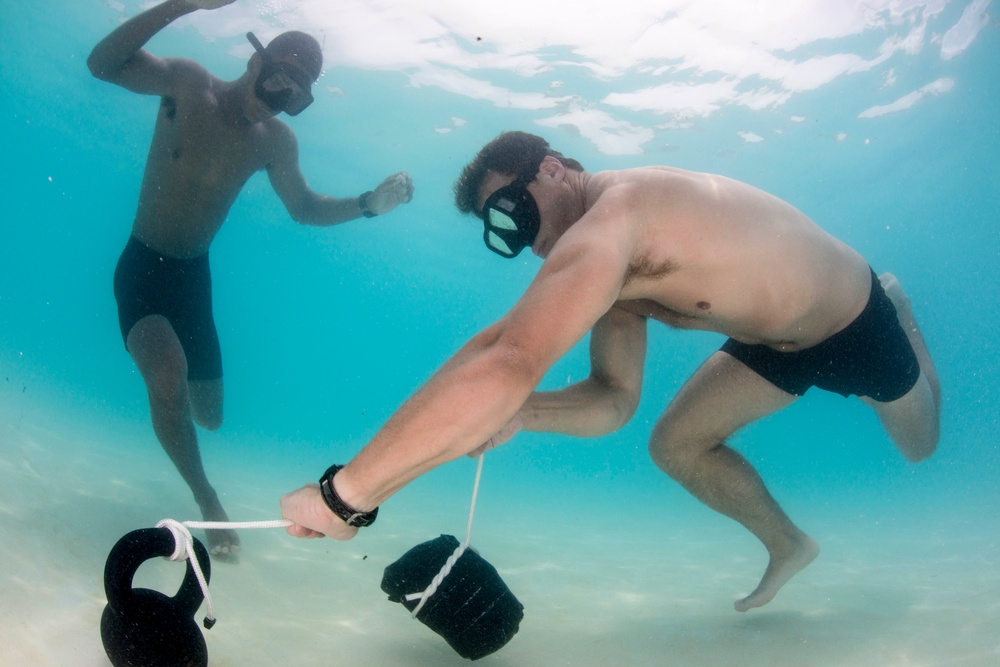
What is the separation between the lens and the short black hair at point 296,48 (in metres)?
4.95

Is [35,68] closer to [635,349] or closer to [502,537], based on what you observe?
[502,537]

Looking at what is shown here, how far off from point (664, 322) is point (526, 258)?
87.4ft

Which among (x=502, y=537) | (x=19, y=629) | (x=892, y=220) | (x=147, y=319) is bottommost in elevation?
(x=19, y=629)

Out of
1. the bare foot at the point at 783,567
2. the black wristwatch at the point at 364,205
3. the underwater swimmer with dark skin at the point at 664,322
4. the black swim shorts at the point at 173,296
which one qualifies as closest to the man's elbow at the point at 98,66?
the black swim shorts at the point at 173,296

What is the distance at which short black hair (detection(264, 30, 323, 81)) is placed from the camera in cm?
495

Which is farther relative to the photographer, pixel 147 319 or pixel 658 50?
pixel 658 50

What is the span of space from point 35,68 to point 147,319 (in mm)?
25147

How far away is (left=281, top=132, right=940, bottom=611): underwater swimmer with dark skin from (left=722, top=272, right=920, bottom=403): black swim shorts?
0.01 metres

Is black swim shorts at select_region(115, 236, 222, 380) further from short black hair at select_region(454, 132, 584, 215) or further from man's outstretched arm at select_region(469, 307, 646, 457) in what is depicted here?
man's outstretched arm at select_region(469, 307, 646, 457)

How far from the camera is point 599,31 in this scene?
42.0 feet

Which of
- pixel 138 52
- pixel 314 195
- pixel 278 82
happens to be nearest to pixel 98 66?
pixel 138 52

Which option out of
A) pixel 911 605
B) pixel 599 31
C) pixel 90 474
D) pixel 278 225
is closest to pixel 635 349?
pixel 911 605

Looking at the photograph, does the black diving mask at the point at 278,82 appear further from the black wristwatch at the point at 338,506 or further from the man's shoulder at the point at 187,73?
the black wristwatch at the point at 338,506

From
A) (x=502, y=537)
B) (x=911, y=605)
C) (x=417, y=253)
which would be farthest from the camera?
(x=417, y=253)
